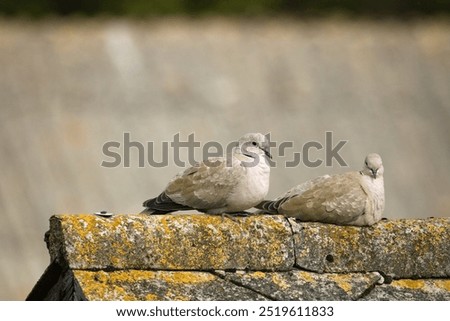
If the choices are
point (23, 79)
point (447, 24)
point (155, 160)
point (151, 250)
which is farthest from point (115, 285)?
point (447, 24)

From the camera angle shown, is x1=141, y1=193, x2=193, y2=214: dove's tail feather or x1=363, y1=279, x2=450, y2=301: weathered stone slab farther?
x1=141, y1=193, x2=193, y2=214: dove's tail feather

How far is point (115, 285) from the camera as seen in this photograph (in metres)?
8.19

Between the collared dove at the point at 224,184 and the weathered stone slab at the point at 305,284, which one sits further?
the collared dove at the point at 224,184

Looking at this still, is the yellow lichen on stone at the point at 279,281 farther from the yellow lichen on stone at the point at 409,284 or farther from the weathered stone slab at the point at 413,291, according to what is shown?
the yellow lichen on stone at the point at 409,284

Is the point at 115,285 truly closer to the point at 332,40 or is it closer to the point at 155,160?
A: the point at 155,160

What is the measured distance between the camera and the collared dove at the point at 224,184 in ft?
33.5

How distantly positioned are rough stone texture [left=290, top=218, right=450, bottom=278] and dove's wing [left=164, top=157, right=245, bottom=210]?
123 centimetres

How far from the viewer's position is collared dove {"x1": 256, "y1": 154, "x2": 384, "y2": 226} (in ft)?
30.9

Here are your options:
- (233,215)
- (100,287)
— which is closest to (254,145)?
(233,215)

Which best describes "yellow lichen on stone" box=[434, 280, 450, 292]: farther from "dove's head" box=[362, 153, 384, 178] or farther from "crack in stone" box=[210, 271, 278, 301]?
"dove's head" box=[362, 153, 384, 178]

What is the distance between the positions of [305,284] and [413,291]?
0.64m

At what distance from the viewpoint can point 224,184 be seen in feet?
33.7

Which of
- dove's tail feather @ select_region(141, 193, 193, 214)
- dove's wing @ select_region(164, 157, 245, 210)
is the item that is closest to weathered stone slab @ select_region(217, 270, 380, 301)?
dove's wing @ select_region(164, 157, 245, 210)

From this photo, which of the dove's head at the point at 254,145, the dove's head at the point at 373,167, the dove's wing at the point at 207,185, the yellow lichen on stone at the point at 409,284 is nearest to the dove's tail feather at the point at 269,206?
the dove's wing at the point at 207,185
